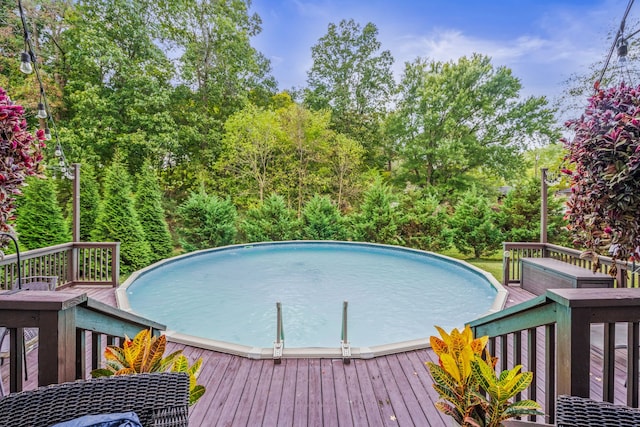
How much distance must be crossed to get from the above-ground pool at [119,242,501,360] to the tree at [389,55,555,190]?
6109mm

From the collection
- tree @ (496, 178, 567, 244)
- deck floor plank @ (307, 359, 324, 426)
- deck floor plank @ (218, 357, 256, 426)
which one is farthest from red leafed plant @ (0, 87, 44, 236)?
tree @ (496, 178, 567, 244)

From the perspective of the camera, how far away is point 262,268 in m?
8.88

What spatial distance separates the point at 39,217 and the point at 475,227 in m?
12.1

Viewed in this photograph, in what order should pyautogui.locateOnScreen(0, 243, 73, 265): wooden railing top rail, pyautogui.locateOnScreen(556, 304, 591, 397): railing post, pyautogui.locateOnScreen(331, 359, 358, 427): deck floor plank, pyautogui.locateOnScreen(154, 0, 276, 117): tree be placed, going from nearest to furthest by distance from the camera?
pyautogui.locateOnScreen(556, 304, 591, 397): railing post → pyautogui.locateOnScreen(331, 359, 358, 427): deck floor plank → pyautogui.locateOnScreen(0, 243, 73, 265): wooden railing top rail → pyautogui.locateOnScreen(154, 0, 276, 117): tree

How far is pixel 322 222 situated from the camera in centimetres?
1161

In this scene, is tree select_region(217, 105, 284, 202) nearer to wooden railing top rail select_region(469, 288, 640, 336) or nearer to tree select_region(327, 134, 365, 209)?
tree select_region(327, 134, 365, 209)

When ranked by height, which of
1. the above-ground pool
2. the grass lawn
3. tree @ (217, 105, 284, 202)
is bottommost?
the above-ground pool

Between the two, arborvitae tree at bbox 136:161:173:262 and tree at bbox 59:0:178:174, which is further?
tree at bbox 59:0:178:174

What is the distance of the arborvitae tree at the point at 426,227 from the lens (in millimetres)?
10766

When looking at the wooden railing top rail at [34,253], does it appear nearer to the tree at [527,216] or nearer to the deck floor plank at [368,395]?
the deck floor plank at [368,395]

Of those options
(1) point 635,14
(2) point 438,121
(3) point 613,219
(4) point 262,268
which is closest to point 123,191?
(4) point 262,268

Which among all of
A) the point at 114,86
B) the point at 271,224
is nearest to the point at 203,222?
the point at 271,224

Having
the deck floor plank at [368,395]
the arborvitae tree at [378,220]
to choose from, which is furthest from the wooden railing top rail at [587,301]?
the arborvitae tree at [378,220]

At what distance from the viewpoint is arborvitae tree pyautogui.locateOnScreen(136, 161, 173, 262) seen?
9.02 meters
